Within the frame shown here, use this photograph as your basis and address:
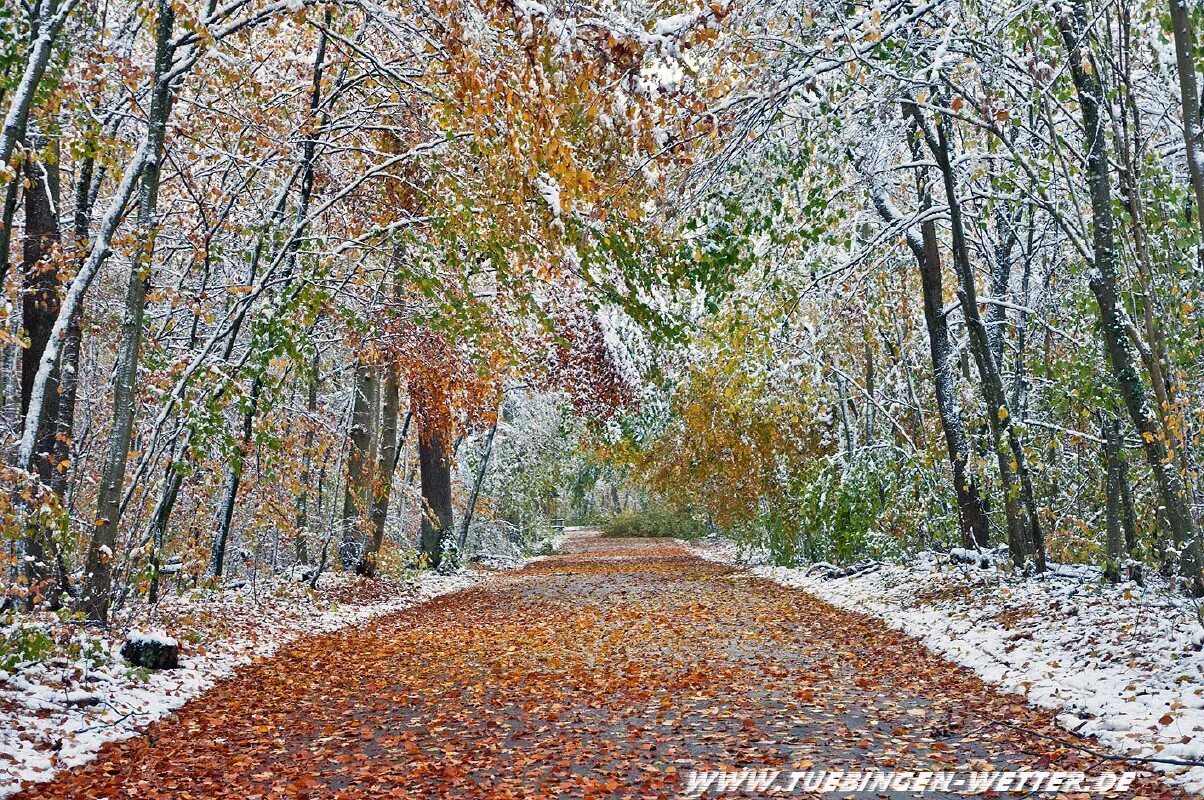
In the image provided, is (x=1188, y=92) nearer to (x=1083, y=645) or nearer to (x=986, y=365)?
(x=1083, y=645)

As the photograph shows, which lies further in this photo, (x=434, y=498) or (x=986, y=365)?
(x=434, y=498)

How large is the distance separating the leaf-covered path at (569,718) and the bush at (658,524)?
3253 cm


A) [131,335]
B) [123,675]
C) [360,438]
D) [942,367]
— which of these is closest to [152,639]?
[123,675]

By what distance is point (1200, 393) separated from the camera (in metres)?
7.93

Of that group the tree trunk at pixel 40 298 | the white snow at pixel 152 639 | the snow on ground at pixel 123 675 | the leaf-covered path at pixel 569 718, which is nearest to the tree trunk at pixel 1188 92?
the leaf-covered path at pixel 569 718

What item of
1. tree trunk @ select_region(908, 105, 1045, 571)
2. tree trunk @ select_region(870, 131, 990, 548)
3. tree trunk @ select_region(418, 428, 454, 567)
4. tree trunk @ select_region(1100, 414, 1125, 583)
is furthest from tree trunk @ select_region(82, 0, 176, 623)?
tree trunk @ select_region(418, 428, 454, 567)

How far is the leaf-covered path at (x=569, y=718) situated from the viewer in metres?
5.32

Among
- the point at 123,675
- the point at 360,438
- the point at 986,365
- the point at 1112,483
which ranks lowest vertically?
the point at 123,675

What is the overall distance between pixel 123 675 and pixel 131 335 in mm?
2986

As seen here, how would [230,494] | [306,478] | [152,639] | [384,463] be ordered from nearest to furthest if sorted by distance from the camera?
1. [152,639]
2. [230,494]
3. [306,478]
4. [384,463]

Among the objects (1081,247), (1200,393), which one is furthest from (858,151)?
(1200,393)

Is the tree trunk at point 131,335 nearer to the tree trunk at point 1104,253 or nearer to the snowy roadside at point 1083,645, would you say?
the snowy roadside at point 1083,645

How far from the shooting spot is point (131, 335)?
27.5ft

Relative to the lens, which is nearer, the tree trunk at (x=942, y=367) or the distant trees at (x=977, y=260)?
the distant trees at (x=977, y=260)
